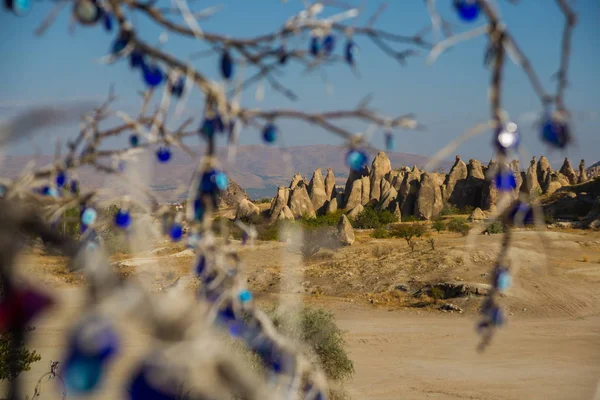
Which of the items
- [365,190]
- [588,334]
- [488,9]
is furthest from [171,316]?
[365,190]

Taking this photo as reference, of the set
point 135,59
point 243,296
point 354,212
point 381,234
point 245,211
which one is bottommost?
point 381,234

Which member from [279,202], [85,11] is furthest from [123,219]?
[279,202]

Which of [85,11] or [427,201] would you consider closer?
[85,11]

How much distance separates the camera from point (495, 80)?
4.00ft

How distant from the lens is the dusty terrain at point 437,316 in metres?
13.1

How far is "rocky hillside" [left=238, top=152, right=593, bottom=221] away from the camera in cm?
4819

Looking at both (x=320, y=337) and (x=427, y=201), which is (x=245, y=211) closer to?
(x=320, y=337)

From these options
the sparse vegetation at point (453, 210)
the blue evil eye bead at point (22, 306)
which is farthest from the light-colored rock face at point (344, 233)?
the blue evil eye bead at point (22, 306)

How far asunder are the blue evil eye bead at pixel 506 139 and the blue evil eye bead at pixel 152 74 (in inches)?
33.5

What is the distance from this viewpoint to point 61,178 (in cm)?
176

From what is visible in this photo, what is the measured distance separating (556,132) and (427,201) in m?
47.9

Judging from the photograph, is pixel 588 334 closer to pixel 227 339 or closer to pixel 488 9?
pixel 227 339

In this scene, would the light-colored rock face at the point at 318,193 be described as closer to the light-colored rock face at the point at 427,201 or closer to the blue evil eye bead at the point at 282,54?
the light-colored rock face at the point at 427,201

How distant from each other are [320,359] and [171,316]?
1201 cm
